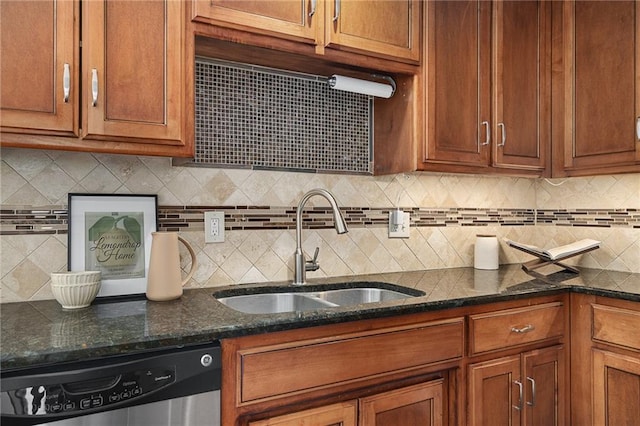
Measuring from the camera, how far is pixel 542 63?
2.31 metres

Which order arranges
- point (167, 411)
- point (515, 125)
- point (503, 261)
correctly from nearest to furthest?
point (167, 411) → point (515, 125) → point (503, 261)

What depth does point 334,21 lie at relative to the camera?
173 cm

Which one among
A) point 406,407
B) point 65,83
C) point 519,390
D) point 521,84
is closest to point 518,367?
point 519,390

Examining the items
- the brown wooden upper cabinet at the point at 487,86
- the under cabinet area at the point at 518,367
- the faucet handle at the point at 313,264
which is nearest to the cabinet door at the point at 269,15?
the brown wooden upper cabinet at the point at 487,86

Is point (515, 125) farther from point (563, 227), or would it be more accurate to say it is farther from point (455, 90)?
point (563, 227)

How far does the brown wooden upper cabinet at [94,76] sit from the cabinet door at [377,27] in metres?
0.57

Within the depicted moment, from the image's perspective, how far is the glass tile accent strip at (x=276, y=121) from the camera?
182 cm

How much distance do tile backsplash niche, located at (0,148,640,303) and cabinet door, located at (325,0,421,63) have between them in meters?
0.58

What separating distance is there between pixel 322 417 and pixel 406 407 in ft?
1.09

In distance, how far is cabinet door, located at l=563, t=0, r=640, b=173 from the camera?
206 centimetres

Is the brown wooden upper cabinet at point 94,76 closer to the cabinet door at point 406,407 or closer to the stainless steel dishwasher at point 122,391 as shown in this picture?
the stainless steel dishwasher at point 122,391

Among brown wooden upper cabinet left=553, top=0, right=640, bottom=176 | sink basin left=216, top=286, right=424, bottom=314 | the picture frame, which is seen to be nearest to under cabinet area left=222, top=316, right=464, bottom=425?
sink basin left=216, top=286, right=424, bottom=314

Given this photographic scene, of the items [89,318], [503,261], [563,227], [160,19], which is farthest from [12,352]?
[563,227]

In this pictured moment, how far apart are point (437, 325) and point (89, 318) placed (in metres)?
1.10
